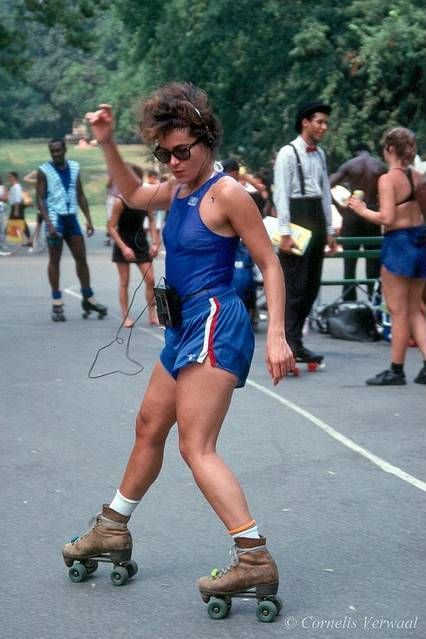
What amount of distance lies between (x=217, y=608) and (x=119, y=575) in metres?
0.54

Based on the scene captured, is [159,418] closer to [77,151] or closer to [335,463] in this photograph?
[335,463]

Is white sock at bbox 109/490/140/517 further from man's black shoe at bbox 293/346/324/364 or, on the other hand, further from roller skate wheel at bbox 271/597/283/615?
man's black shoe at bbox 293/346/324/364

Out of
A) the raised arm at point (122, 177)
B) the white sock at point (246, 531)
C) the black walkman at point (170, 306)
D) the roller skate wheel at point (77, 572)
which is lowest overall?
the roller skate wheel at point (77, 572)

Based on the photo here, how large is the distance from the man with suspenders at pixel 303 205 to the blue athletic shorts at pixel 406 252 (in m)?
0.81

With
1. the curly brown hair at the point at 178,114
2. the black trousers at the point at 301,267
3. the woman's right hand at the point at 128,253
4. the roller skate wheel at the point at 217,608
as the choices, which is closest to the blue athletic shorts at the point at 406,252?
the black trousers at the point at 301,267

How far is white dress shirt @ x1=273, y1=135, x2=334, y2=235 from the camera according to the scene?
11516mm

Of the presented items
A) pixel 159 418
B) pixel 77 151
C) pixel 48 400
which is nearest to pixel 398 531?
pixel 159 418

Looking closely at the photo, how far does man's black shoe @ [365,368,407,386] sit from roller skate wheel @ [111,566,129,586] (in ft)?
18.9

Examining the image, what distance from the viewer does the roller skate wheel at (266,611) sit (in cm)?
511

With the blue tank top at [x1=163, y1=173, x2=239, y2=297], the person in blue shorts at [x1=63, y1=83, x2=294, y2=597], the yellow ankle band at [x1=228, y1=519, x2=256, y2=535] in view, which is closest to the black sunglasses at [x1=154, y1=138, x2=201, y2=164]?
the person in blue shorts at [x1=63, y1=83, x2=294, y2=597]

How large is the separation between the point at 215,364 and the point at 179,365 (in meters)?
0.13

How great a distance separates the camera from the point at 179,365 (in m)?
5.29

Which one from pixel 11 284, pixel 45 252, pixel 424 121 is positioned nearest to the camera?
pixel 11 284

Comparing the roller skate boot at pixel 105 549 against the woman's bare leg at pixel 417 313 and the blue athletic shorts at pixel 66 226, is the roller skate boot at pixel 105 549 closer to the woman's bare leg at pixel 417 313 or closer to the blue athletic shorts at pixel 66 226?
the woman's bare leg at pixel 417 313
